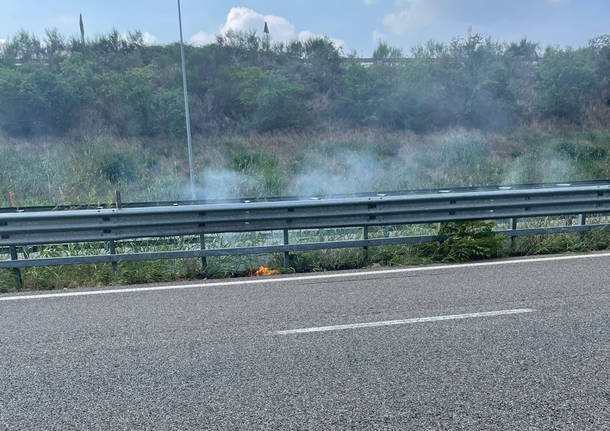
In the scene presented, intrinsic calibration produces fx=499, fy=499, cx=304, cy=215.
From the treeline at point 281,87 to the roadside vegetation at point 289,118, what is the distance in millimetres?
97

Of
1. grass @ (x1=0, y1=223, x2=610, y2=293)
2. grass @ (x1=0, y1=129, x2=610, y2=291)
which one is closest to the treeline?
grass @ (x1=0, y1=129, x2=610, y2=291)

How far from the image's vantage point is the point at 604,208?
332 inches

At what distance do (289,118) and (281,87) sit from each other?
2.97 meters

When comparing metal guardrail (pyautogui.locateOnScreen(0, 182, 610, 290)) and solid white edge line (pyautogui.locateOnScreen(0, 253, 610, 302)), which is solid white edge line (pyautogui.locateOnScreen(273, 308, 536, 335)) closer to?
solid white edge line (pyautogui.locateOnScreen(0, 253, 610, 302))

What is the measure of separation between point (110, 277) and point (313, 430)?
4.65 metres

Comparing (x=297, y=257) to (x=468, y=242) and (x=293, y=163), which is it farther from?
(x=293, y=163)

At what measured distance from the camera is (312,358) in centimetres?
401

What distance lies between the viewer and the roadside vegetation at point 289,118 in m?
22.6

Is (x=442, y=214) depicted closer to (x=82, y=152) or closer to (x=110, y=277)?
(x=110, y=277)

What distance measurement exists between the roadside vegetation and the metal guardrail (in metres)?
11.1

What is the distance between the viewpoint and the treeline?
2809 cm

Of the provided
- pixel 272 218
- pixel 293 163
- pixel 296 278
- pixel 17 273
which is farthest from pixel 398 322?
pixel 293 163

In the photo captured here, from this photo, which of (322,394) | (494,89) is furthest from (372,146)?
(322,394)

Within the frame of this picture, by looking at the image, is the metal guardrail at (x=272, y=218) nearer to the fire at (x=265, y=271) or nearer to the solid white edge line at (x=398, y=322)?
the fire at (x=265, y=271)
